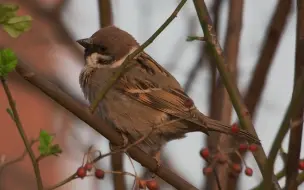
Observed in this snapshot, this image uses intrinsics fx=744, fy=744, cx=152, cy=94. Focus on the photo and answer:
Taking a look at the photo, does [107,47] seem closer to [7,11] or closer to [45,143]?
[45,143]

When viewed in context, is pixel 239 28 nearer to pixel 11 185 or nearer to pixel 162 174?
pixel 162 174

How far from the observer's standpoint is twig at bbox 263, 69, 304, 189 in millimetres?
1816

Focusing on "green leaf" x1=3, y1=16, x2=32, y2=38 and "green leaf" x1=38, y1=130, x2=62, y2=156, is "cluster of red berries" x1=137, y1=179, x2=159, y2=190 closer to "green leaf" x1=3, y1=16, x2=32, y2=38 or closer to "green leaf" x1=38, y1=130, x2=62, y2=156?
"green leaf" x1=38, y1=130, x2=62, y2=156

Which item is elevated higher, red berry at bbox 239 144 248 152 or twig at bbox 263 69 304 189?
twig at bbox 263 69 304 189

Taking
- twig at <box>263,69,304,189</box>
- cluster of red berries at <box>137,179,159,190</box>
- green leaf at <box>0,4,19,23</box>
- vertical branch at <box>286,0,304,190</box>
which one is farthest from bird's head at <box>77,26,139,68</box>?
twig at <box>263,69,304,189</box>

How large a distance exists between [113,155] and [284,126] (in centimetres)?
147

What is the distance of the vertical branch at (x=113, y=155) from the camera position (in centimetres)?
313

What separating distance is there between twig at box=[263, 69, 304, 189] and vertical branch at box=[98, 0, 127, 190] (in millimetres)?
1269

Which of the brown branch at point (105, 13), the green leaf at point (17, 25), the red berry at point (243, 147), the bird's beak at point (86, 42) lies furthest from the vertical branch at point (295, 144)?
the bird's beak at point (86, 42)

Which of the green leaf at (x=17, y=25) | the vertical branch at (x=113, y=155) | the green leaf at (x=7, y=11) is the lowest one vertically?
the vertical branch at (x=113, y=155)

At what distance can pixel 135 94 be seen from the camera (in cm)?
370

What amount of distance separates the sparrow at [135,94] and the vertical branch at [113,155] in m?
0.11

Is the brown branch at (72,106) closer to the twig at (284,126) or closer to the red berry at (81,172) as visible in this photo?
the red berry at (81,172)

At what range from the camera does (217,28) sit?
3453 millimetres
